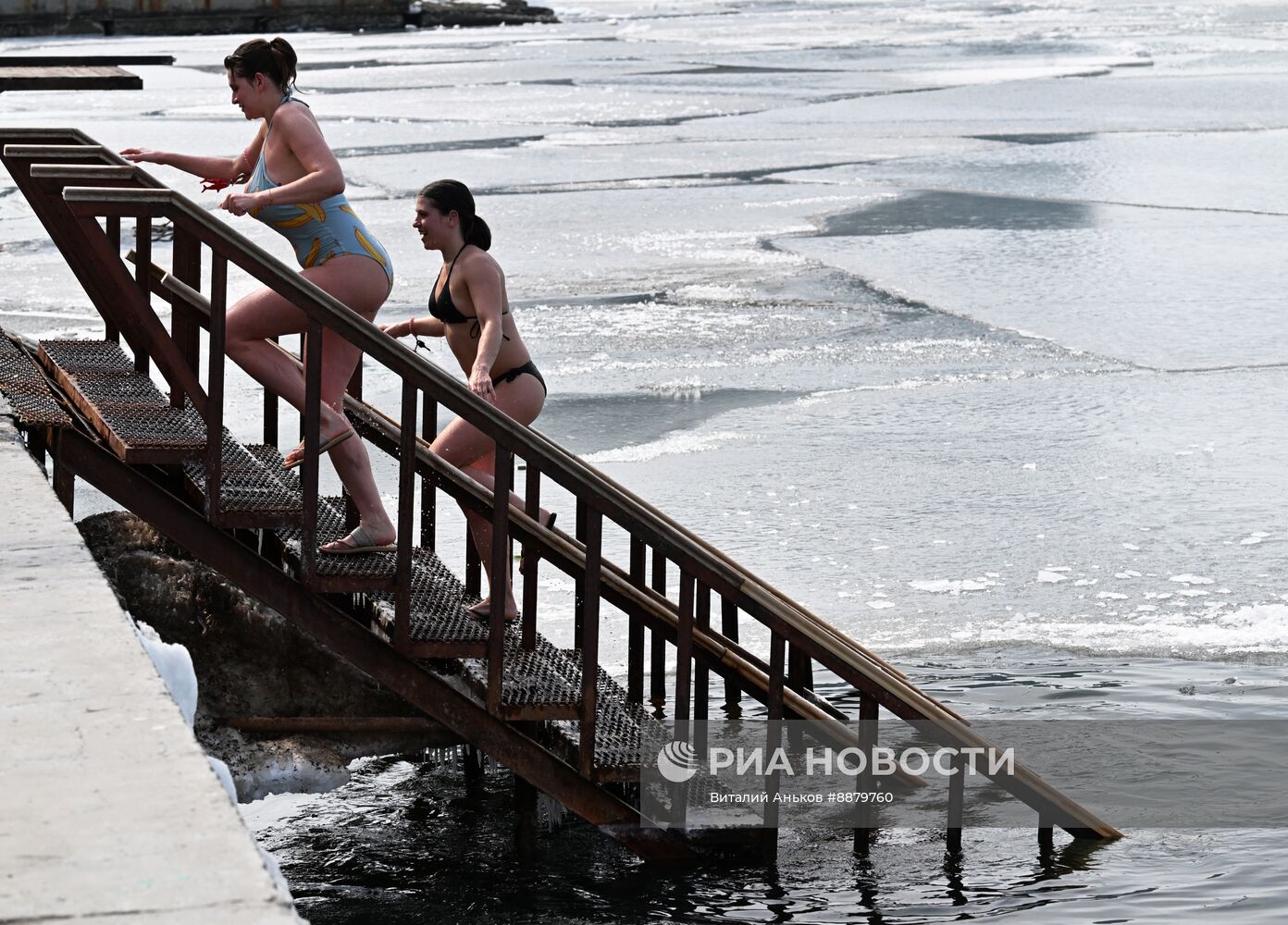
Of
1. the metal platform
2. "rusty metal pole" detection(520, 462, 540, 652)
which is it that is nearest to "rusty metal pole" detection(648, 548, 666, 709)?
"rusty metal pole" detection(520, 462, 540, 652)

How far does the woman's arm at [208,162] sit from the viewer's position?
5.80 metres

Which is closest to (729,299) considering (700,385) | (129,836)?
(700,385)

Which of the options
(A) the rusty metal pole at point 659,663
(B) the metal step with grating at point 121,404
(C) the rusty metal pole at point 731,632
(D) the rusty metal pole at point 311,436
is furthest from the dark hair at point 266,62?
(C) the rusty metal pole at point 731,632

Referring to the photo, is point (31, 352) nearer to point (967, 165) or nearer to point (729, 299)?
point (729, 299)

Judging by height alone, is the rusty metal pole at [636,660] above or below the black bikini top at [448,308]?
below

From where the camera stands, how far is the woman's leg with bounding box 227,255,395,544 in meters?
5.18

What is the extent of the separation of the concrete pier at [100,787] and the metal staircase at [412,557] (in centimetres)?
72

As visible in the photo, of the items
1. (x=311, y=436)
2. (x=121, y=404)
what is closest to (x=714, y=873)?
(x=311, y=436)

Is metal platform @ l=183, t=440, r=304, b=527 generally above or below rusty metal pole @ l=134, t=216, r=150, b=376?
below

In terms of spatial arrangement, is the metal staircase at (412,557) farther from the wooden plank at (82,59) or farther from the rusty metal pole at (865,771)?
the wooden plank at (82,59)

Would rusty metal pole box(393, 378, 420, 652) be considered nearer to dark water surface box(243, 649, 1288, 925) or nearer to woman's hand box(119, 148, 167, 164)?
dark water surface box(243, 649, 1288, 925)

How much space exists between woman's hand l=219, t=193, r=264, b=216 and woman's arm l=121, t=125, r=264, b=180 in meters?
0.56

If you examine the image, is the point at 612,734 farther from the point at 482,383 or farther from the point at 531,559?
the point at 482,383

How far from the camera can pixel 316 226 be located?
5406mm
